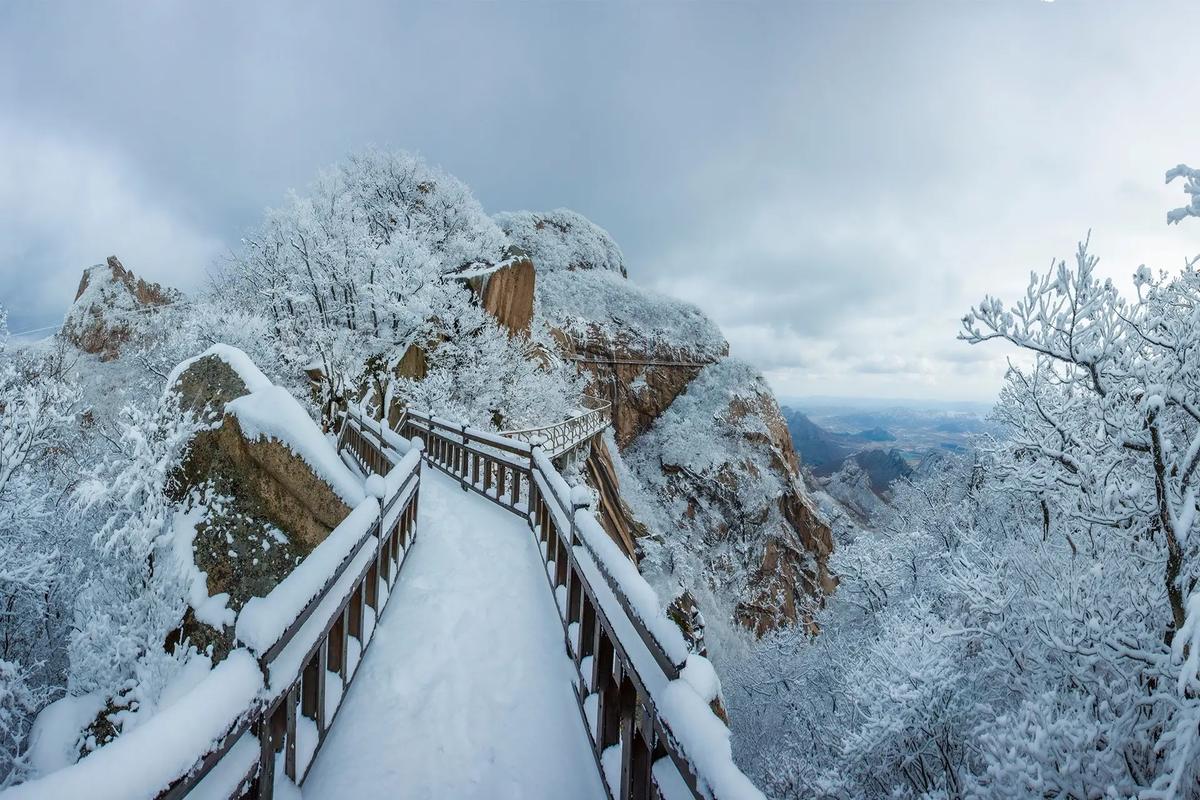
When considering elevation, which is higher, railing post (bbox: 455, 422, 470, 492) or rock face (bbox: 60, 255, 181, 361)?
rock face (bbox: 60, 255, 181, 361)

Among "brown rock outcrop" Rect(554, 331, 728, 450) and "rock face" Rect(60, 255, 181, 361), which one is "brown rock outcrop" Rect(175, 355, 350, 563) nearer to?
"brown rock outcrop" Rect(554, 331, 728, 450)

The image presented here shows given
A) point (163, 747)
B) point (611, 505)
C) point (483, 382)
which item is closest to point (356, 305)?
point (483, 382)

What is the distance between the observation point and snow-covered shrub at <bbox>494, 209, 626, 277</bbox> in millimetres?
46938

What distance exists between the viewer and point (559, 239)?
49.2m

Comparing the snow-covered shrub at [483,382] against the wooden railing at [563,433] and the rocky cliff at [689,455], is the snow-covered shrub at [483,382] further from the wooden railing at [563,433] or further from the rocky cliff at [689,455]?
the rocky cliff at [689,455]

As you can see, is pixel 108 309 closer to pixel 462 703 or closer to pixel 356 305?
pixel 356 305

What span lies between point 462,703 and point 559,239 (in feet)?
162

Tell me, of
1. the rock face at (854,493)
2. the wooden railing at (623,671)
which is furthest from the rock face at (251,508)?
the rock face at (854,493)

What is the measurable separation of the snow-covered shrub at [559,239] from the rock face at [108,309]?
2710cm

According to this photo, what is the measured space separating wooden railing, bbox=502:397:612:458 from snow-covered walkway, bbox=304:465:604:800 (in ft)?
32.8

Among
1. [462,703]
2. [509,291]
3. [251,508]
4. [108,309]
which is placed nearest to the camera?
[462,703]

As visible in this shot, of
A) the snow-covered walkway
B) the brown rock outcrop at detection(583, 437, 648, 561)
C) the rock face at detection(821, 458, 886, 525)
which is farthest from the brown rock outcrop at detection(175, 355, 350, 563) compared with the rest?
the rock face at detection(821, 458, 886, 525)

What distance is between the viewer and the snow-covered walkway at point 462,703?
271 cm

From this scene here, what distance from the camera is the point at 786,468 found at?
34.3 metres
